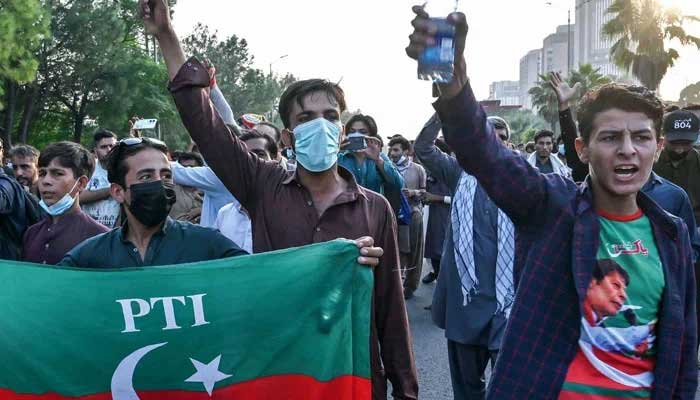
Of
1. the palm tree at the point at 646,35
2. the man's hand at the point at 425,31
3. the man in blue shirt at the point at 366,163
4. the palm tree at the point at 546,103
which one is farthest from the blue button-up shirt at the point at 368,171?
the palm tree at the point at 546,103

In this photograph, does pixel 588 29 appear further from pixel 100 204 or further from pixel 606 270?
pixel 606 270

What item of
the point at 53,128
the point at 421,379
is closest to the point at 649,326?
the point at 421,379

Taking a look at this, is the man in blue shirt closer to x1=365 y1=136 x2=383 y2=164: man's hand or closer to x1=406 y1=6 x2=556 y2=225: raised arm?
x1=365 y1=136 x2=383 y2=164: man's hand

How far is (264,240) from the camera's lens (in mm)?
3383

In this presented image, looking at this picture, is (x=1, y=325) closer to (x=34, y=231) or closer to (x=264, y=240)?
(x=264, y=240)

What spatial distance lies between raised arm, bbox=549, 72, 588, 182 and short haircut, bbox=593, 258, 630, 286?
1.51 m

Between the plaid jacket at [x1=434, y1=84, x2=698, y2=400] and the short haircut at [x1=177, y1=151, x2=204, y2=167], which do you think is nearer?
the plaid jacket at [x1=434, y1=84, x2=698, y2=400]

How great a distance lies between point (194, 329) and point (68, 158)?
6.93 feet

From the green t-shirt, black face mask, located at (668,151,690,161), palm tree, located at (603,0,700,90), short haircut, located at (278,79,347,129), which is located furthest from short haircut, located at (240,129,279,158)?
palm tree, located at (603,0,700,90)

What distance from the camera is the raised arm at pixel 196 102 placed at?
3.11 metres

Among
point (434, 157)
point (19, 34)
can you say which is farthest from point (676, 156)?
point (19, 34)

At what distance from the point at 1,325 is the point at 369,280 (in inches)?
51.5

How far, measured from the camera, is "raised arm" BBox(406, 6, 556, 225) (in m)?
2.39

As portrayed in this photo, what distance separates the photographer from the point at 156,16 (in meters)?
3.14
